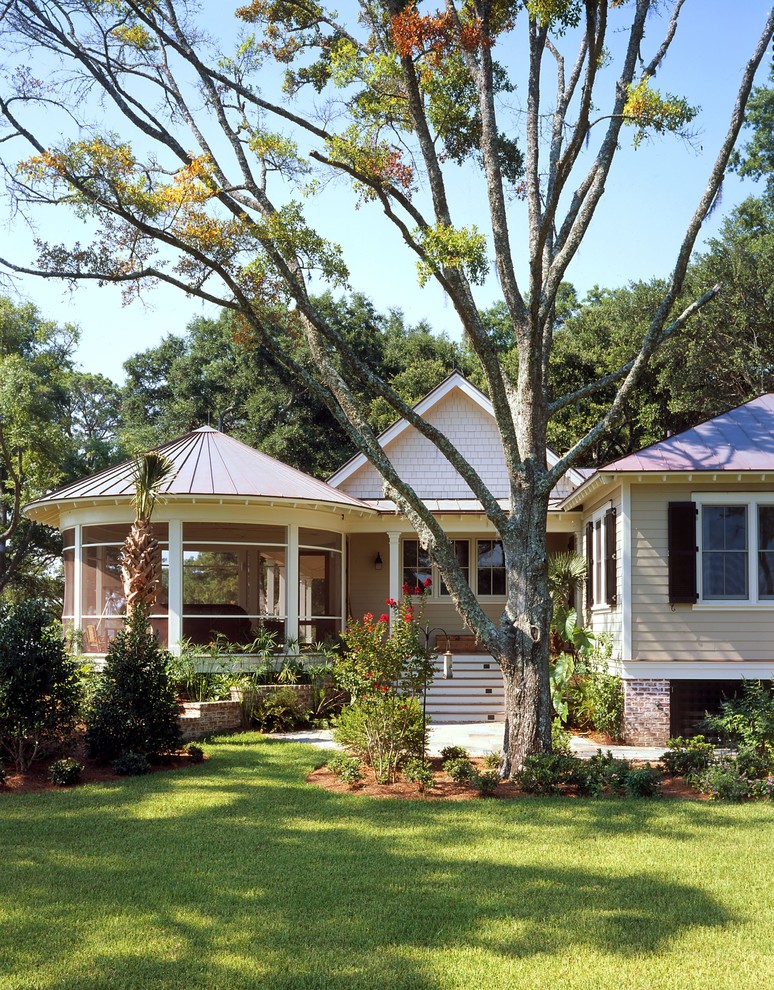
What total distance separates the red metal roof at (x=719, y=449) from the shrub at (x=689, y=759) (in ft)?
12.8

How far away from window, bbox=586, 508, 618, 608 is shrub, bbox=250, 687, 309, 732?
502 cm

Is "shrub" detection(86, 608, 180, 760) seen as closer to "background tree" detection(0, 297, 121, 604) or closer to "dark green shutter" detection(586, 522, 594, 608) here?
"dark green shutter" detection(586, 522, 594, 608)

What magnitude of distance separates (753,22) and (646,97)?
2.53 meters

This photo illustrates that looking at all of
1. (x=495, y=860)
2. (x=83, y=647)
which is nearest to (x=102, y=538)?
(x=83, y=647)

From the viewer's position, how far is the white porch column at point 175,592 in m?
15.9

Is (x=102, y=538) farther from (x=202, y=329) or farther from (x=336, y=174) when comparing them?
(x=202, y=329)

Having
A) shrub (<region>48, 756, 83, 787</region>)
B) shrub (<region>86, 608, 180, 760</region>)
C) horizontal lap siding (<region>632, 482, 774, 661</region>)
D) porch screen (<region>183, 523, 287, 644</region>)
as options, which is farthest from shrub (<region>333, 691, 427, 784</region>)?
porch screen (<region>183, 523, 287, 644</region>)

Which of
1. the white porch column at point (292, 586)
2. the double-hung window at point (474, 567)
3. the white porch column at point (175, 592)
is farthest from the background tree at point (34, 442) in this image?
→ the double-hung window at point (474, 567)

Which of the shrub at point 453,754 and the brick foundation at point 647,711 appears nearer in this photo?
the shrub at point 453,754

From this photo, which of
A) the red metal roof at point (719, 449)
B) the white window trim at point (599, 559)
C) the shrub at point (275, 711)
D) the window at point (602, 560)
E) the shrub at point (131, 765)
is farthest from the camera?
the white window trim at point (599, 559)

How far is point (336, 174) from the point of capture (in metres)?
11.1

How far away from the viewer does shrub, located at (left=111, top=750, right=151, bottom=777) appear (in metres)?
11.3

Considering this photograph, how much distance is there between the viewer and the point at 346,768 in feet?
35.0

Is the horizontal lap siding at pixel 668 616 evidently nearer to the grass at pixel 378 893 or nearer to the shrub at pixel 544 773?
the shrub at pixel 544 773
